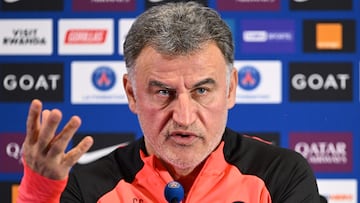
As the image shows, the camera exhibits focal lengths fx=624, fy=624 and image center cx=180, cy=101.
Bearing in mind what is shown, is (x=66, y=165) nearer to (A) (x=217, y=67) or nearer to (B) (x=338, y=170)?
(A) (x=217, y=67)

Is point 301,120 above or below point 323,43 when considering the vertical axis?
below

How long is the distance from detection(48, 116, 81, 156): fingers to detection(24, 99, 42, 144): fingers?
0.03 m

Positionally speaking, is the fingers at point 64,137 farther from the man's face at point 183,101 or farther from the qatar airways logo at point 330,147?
the qatar airways logo at point 330,147

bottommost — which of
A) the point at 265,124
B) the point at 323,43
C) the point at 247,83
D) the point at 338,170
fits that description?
the point at 338,170

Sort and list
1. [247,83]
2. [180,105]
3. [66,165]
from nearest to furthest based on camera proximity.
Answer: [66,165] → [180,105] → [247,83]

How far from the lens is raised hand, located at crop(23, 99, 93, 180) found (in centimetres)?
94

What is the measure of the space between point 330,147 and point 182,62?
1.51 m

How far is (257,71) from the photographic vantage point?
260 centimetres

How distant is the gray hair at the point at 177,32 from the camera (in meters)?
1.28

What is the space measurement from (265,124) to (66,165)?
172 cm

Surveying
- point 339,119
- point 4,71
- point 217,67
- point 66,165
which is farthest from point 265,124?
point 66,165

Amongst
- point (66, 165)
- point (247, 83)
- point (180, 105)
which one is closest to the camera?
point (66, 165)

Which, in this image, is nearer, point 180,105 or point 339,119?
point 180,105

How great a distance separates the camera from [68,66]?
264 centimetres
